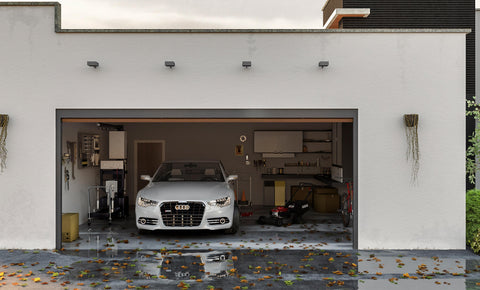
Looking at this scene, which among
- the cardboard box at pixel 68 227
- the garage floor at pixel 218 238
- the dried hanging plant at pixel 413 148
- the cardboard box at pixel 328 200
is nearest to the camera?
the dried hanging plant at pixel 413 148

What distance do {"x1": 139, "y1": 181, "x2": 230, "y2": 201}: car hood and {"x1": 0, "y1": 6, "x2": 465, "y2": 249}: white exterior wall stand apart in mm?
1723

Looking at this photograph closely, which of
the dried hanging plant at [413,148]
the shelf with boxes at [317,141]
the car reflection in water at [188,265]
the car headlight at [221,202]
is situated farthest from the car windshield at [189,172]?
the shelf with boxes at [317,141]

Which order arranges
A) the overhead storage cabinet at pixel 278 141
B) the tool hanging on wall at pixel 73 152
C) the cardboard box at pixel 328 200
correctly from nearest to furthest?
the tool hanging on wall at pixel 73 152
the cardboard box at pixel 328 200
the overhead storage cabinet at pixel 278 141

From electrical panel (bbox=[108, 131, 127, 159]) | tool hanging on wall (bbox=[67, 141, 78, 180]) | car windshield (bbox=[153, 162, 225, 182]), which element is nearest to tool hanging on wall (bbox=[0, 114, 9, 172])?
tool hanging on wall (bbox=[67, 141, 78, 180])

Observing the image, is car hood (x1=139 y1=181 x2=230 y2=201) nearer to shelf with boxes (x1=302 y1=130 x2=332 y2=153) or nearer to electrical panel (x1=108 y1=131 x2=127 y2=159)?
electrical panel (x1=108 y1=131 x2=127 y2=159)

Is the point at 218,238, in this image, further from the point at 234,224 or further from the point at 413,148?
the point at 413,148

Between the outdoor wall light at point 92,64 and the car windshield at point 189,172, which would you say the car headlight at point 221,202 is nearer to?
the car windshield at point 189,172

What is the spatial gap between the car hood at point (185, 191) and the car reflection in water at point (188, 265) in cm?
128

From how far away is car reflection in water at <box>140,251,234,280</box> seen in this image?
617 centimetres

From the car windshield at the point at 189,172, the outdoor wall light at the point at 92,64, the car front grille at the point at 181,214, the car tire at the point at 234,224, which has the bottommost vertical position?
the car tire at the point at 234,224

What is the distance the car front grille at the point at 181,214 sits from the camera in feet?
27.3

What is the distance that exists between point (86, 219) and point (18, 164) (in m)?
3.21

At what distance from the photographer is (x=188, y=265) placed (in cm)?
669

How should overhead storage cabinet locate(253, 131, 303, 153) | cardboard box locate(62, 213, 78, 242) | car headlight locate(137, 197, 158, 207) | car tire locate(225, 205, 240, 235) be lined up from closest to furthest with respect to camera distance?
1. cardboard box locate(62, 213, 78, 242)
2. car headlight locate(137, 197, 158, 207)
3. car tire locate(225, 205, 240, 235)
4. overhead storage cabinet locate(253, 131, 303, 153)
